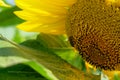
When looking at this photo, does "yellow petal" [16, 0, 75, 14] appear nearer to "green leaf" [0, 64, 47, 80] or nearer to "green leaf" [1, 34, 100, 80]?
"green leaf" [1, 34, 100, 80]

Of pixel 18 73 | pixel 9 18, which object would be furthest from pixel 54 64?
pixel 9 18

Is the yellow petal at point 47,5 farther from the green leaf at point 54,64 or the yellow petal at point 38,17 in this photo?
the green leaf at point 54,64

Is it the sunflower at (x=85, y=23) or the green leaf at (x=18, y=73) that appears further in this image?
the sunflower at (x=85, y=23)

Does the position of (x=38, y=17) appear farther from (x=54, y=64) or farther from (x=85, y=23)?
(x=54, y=64)

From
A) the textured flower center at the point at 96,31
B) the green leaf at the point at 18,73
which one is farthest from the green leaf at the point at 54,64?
the textured flower center at the point at 96,31

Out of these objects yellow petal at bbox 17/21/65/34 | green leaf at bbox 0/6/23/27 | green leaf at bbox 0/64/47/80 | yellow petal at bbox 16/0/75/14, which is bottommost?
green leaf at bbox 0/64/47/80

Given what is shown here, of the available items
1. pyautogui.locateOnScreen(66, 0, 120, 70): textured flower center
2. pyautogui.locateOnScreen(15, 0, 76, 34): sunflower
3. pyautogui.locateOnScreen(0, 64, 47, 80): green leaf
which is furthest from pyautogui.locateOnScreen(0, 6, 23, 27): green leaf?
pyautogui.locateOnScreen(0, 64, 47, 80): green leaf

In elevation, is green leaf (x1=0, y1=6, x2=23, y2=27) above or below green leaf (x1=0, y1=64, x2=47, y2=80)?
above

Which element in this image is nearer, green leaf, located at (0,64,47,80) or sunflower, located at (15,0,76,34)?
green leaf, located at (0,64,47,80)
